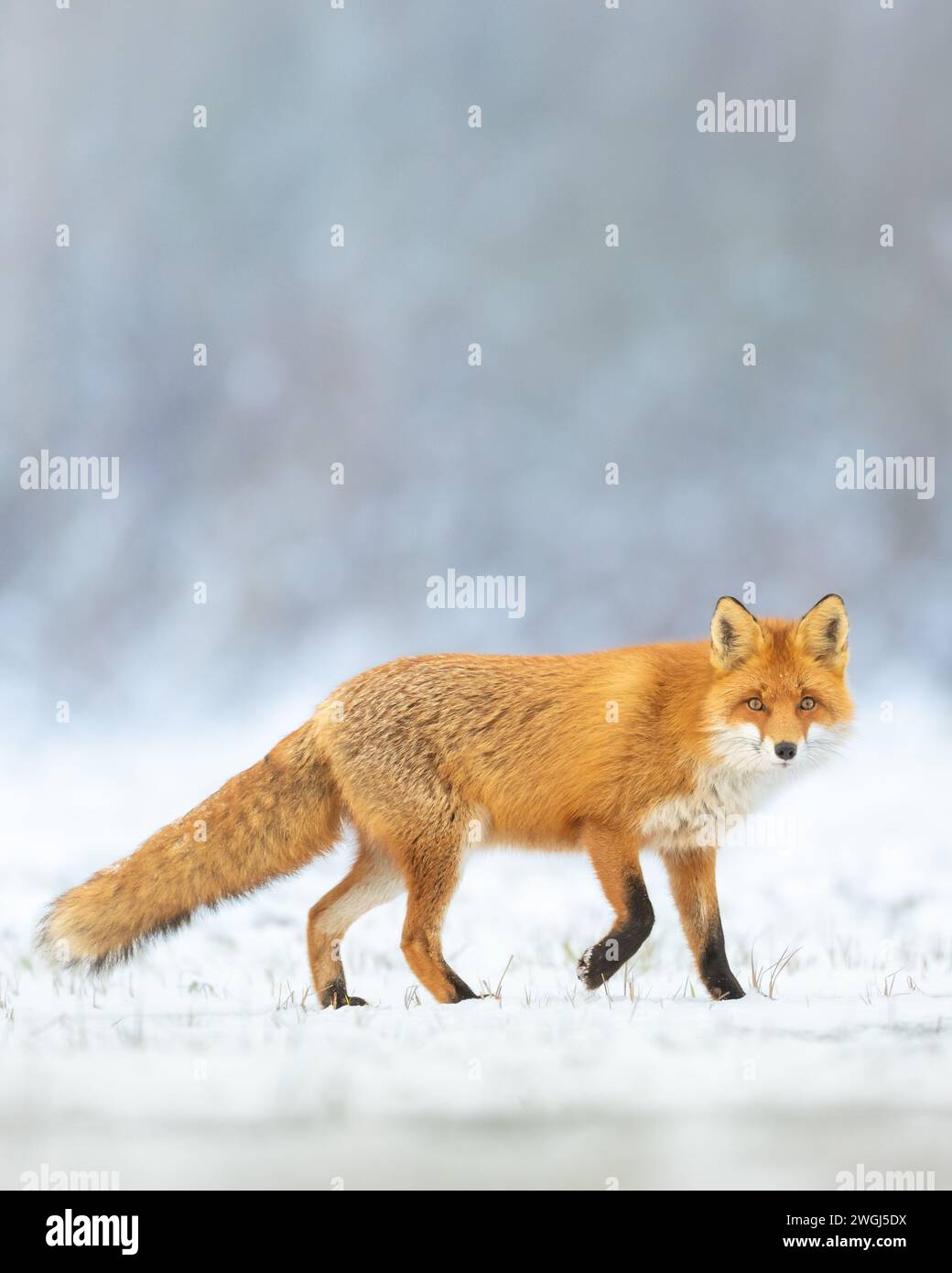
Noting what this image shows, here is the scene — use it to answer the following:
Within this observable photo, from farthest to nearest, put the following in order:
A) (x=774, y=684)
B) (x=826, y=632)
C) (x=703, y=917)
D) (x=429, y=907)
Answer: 1. (x=703, y=917)
2. (x=429, y=907)
3. (x=826, y=632)
4. (x=774, y=684)

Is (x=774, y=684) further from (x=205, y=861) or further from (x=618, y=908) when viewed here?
(x=205, y=861)

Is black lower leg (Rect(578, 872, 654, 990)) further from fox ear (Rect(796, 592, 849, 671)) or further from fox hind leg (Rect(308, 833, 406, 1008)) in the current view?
fox ear (Rect(796, 592, 849, 671))

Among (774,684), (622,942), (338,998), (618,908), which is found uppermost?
(774,684)

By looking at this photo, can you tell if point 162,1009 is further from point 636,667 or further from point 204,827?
point 636,667

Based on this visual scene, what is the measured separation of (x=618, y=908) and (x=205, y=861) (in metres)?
1.64

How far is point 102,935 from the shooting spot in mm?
5238

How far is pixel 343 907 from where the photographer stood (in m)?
5.45

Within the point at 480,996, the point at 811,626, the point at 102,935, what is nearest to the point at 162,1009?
the point at 102,935

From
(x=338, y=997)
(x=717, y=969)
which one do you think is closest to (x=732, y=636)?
(x=717, y=969)

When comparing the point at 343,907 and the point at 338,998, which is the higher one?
the point at 343,907

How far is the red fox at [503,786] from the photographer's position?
16.3 feet

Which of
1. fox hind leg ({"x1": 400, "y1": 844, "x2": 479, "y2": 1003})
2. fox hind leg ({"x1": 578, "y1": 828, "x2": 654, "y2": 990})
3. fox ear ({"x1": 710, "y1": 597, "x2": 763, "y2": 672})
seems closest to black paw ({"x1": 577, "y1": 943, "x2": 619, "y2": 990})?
fox hind leg ({"x1": 578, "y1": 828, "x2": 654, "y2": 990})

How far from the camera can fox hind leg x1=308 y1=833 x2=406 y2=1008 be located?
5.43 metres

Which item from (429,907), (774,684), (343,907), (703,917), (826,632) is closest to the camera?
(774,684)
